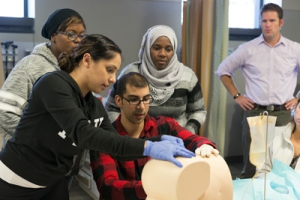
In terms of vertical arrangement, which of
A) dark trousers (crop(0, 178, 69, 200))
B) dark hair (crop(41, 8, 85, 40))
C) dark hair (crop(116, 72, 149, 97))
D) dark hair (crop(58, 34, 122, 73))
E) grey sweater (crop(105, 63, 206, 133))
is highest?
dark hair (crop(41, 8, 85, 40))

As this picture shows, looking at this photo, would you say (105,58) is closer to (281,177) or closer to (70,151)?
(70,151)

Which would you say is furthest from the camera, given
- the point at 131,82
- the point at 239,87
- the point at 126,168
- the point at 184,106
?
the point at 239,87

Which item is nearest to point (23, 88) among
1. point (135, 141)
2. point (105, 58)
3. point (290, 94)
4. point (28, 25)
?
point (105, 58)

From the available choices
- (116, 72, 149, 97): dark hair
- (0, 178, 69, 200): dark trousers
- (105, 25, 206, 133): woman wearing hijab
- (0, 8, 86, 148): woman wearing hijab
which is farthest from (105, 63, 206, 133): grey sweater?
(0, 178, 69, 200): dark trousers

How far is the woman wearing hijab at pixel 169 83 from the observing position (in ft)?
7.00

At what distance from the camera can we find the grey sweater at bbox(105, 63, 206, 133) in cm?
210

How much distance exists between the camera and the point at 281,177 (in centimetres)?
169

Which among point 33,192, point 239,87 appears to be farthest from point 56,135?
point 239,87

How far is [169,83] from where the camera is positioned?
2178 mm

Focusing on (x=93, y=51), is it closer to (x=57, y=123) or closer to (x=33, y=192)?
(x=57, y=123)

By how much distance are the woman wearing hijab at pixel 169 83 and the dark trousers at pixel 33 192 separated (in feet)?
2.49

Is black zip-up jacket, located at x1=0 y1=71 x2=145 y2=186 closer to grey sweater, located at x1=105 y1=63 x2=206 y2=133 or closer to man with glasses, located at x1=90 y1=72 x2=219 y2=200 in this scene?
man with glasses, located at x1=90 y1=72 x2=219 y2=200

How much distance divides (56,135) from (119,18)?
7.62 feet

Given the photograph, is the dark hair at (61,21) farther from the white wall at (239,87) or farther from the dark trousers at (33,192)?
the white wall at (239,87)
